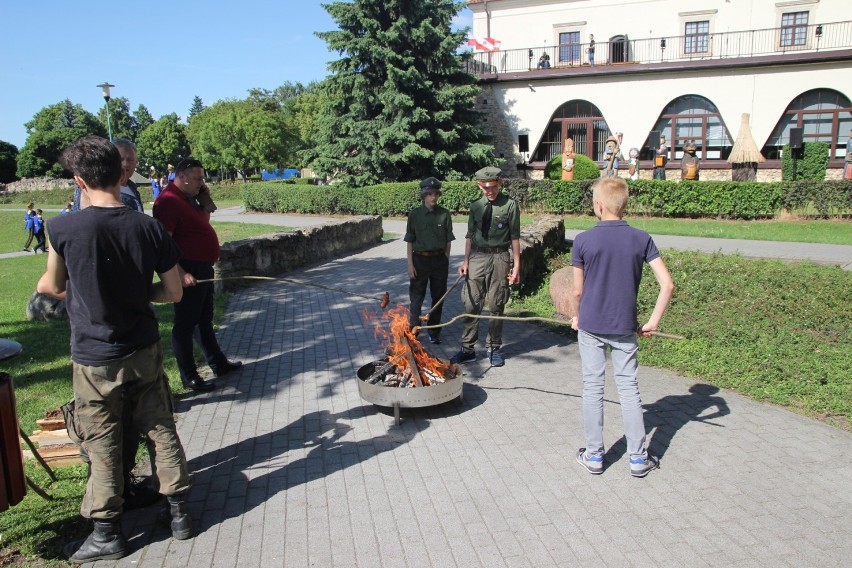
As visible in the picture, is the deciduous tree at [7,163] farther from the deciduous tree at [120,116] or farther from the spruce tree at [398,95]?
the spruce tree at [398,95]

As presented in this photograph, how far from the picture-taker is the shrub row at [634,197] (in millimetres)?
18297

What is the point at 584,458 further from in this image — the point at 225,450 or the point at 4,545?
the point at 4,545

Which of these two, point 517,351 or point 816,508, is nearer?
point 816,508

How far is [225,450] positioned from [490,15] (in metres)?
34.5

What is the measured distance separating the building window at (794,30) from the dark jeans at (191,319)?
31.6 metres

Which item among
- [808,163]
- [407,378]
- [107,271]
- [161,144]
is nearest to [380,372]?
[407,378]

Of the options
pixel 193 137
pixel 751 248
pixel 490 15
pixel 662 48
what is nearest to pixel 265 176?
pixel 193 137

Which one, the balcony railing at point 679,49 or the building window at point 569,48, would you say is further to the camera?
the building window at point 569,48

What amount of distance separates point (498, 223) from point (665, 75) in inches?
1029

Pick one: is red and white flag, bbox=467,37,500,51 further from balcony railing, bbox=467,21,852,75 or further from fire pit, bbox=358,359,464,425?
fire pit, bbox=358,359,464,425

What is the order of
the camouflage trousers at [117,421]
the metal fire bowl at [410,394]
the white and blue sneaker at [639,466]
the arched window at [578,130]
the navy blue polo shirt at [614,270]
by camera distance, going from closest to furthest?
the camouflage trousers at [117,421] → the navy blue polo shirt at [614,270] → the white and blue sneaker at [639,466] → the metal fire bowl at [410,394] → the arched window at [578,130]

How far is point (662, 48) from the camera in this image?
1210 inches

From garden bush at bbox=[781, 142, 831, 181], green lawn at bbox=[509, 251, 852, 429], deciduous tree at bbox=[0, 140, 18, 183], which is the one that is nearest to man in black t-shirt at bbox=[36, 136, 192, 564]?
green lawn at bbox=[509, 251, 852, 429]

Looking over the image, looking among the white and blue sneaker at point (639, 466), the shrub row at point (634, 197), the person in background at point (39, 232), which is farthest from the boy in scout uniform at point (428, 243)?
the person in background at point (39, 232)
